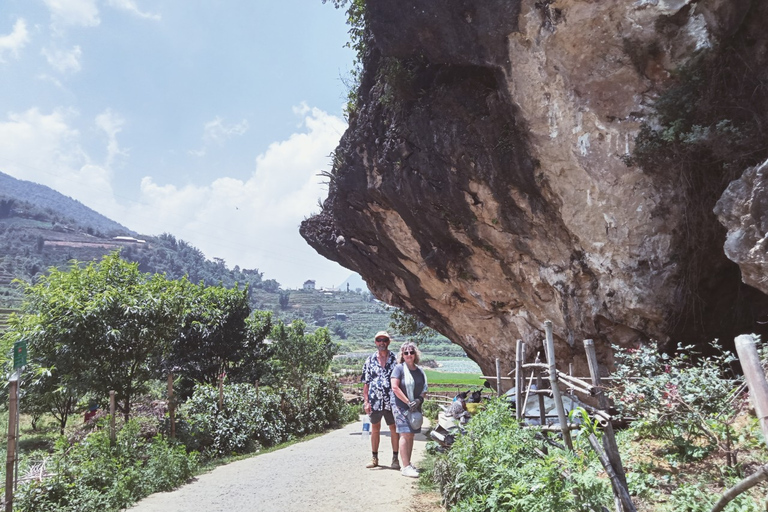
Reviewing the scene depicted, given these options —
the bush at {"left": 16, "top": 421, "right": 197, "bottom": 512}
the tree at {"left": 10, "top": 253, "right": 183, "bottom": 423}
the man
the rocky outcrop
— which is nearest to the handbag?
the man

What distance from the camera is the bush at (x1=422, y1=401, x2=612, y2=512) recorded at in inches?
119

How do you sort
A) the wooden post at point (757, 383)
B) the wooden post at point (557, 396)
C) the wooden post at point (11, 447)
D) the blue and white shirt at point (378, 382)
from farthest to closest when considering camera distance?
1. the blue and white shirt at point (378, 382)
2. the wooden post at point (11, 447)
3. the wooden post at point (557, 396)
4. the wooden post at point (757, 383)

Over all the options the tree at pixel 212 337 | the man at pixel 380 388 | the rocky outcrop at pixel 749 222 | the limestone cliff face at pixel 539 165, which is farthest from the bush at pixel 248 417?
the rocky outcrop at pixel 749 222

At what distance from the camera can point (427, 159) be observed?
31.4 ft

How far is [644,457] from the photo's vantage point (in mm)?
4309

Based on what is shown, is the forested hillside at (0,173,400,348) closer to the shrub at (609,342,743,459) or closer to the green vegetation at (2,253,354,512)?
the green vegetation at (2,253,354,512)

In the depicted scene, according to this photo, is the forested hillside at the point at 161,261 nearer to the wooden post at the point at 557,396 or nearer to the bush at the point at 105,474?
the bush at the point at 105,474

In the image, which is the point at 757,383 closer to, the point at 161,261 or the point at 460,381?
the point at 460,381

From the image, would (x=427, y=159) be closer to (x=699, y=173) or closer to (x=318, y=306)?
(x=699, y=173)

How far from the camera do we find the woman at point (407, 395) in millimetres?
5613

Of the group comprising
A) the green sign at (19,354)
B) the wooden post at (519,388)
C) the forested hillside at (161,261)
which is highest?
the forested hillside at (161,261)

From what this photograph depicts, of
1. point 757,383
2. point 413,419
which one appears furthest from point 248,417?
point 757,383

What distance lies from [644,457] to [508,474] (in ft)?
4.65

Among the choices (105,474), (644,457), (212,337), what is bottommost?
(105,474)
